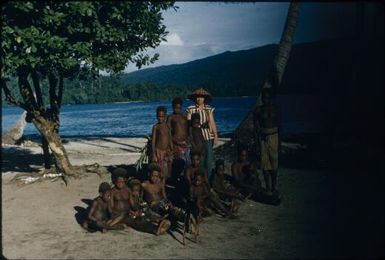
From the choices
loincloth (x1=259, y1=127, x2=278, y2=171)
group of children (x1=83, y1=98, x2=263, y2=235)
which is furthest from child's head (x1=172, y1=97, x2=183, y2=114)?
loincloth (x1=259, y1=127, x2=278, y2=171)

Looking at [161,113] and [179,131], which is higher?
[161,113]

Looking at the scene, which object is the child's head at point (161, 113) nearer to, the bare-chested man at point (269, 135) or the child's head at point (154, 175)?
the child's head at point (154, 175)

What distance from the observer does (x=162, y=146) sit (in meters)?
8.81

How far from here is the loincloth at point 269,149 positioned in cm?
849

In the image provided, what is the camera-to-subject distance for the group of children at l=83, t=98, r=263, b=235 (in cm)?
707

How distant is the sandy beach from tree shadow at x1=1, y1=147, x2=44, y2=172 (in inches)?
156

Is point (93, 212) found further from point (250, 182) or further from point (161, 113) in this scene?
point (250, 182)

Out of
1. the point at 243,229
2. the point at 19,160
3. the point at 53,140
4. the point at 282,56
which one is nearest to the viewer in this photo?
the point at 243,229

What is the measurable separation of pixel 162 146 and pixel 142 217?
2049 mm

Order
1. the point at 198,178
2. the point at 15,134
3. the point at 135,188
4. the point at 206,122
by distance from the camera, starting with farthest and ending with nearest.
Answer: the point at 15,134 → the point at 206,122 → the point at 135,188 → the point at 198,178

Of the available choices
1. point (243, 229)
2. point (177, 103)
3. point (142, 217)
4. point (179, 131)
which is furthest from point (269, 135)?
point (142, 217)

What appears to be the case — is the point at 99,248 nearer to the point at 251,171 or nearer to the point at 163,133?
the point at 163,133

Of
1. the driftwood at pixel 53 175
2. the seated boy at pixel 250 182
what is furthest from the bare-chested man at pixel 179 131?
the driftwood at pixel 53 175

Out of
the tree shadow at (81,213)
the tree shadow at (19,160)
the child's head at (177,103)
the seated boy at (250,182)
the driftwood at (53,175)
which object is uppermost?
the child's head at (177,103)
